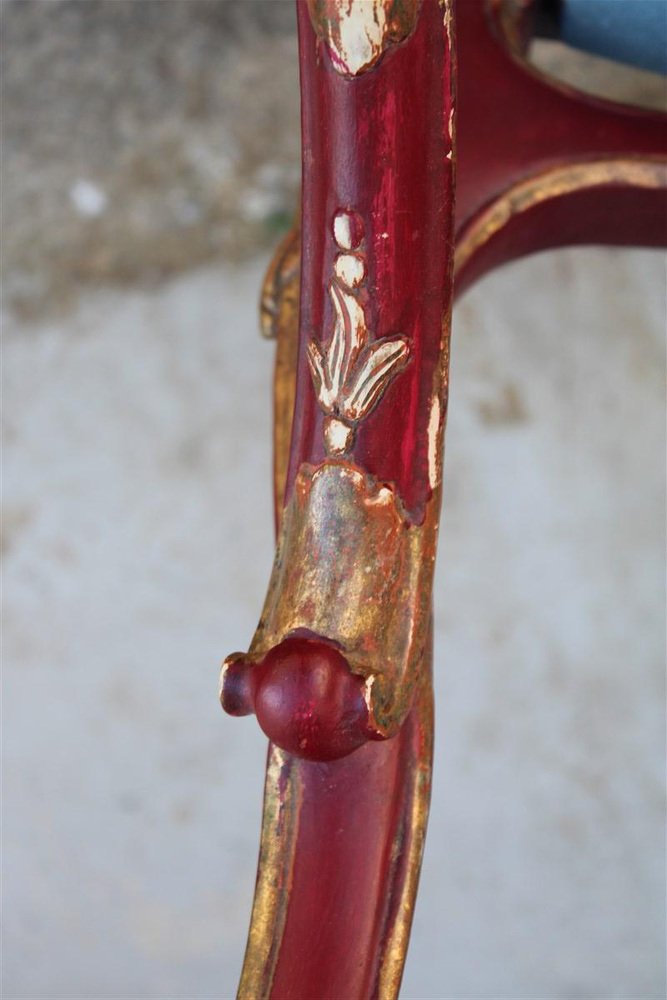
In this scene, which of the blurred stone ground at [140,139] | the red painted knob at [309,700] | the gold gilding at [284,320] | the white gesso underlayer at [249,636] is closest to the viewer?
the red painted knob at [309,700]

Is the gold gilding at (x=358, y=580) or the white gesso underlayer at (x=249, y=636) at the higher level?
the white gesso underlayer at (x=249, y=636)

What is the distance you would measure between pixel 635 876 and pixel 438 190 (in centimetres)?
73

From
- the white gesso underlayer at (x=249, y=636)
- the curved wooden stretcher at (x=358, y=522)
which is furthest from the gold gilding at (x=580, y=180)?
the white gesso underlayer at (x=249, y=636)

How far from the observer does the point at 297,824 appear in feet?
1.18

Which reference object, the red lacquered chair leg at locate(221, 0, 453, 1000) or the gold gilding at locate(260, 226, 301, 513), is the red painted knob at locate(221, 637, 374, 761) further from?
the gold gilding at locate(260, 226, 301, 513)

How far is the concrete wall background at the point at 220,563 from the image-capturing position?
3.01 feet

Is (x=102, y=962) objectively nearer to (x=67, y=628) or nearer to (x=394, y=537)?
(x=67, y=628)

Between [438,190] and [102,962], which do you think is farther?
[102,962]

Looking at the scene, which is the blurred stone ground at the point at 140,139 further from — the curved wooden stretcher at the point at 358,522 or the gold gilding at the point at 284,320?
the curved wooden stretcher at the point at 358,522

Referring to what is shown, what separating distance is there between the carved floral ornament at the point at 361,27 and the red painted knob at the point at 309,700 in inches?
6.3

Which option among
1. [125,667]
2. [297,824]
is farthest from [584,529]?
[297,824]

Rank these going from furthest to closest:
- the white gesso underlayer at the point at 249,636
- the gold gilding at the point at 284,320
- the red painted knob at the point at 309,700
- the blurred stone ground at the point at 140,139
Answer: the blurred stone ground at the point at 140,139
the white gesso underlayer at the point at 249,636
the gold gilding at the point at 284,320
the red painted knob at the point at 309,700

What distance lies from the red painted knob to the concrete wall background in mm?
638

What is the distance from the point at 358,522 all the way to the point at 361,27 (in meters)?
0.14
